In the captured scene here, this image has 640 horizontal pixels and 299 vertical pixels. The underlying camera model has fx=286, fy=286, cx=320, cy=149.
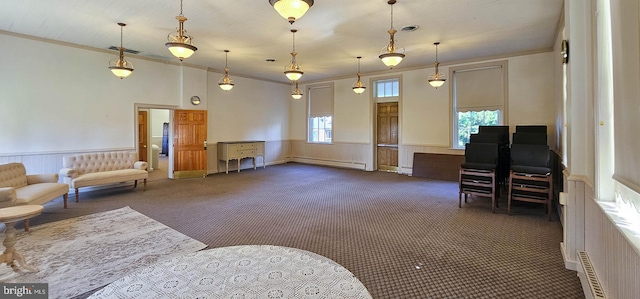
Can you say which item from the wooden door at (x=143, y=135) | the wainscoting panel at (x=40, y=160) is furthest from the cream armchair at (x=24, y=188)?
the wooden door at (x=143, y=135)

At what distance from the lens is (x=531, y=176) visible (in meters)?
4.35

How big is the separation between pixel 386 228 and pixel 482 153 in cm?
248

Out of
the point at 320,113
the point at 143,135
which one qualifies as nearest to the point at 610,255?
the point at 320,113

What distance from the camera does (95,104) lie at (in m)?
6.38

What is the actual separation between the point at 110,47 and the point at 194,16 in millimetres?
3098

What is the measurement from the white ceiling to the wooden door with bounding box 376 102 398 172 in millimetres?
2302

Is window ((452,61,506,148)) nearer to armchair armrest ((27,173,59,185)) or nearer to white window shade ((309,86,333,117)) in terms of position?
white window shade ((309,86,333,117))

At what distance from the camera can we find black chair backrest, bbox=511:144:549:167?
455 centimetres

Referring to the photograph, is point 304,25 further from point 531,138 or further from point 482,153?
point 531,138

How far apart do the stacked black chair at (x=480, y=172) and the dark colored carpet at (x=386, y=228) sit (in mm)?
321

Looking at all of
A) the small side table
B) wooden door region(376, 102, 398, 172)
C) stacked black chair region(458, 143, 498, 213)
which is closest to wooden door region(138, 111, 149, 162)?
the small side table

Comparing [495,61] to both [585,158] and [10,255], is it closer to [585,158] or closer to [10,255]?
[585,158]

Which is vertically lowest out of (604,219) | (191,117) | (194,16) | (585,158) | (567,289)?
(567,289)

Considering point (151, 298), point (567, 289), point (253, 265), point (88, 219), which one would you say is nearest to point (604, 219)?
point (567, 289)
